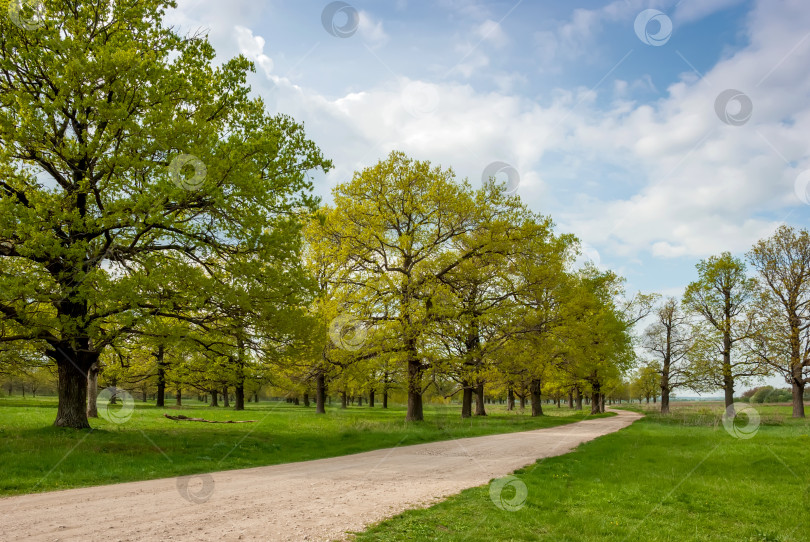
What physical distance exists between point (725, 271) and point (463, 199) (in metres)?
29.4

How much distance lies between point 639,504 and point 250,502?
6.67 m

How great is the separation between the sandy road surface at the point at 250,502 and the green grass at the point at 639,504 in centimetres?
82

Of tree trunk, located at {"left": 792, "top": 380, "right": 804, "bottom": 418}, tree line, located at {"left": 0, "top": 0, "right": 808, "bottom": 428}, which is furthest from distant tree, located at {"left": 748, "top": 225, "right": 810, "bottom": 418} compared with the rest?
tree line, located at {"left": 0, "top": 0, "right": 808, "bottom": 428}

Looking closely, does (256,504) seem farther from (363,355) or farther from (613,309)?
(613,309)

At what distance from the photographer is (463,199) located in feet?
82.2

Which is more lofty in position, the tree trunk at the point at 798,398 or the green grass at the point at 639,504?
the green grass at the point at 639,504

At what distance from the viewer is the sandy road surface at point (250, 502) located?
627 centimetres

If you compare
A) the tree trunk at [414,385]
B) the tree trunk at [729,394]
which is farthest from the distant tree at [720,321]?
the tree trunk at [414,385]

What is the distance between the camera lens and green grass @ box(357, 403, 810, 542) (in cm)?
673

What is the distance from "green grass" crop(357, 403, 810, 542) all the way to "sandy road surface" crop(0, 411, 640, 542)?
0.82 m

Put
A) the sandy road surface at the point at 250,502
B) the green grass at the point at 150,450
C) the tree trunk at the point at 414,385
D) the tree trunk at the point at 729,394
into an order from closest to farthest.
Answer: the sandy road surface at the point at 250,502 → the green grass at the point at 150,450 → the tree trunk at the point at 414,385 → the tree trunk at the point at 729,394

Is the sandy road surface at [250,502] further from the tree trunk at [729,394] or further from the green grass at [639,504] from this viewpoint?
the tree trunk at [729,394]

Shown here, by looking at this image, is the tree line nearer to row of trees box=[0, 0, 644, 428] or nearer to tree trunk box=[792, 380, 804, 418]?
row of trees box=[0, 0, 644, 428]

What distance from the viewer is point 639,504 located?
8.43 m
